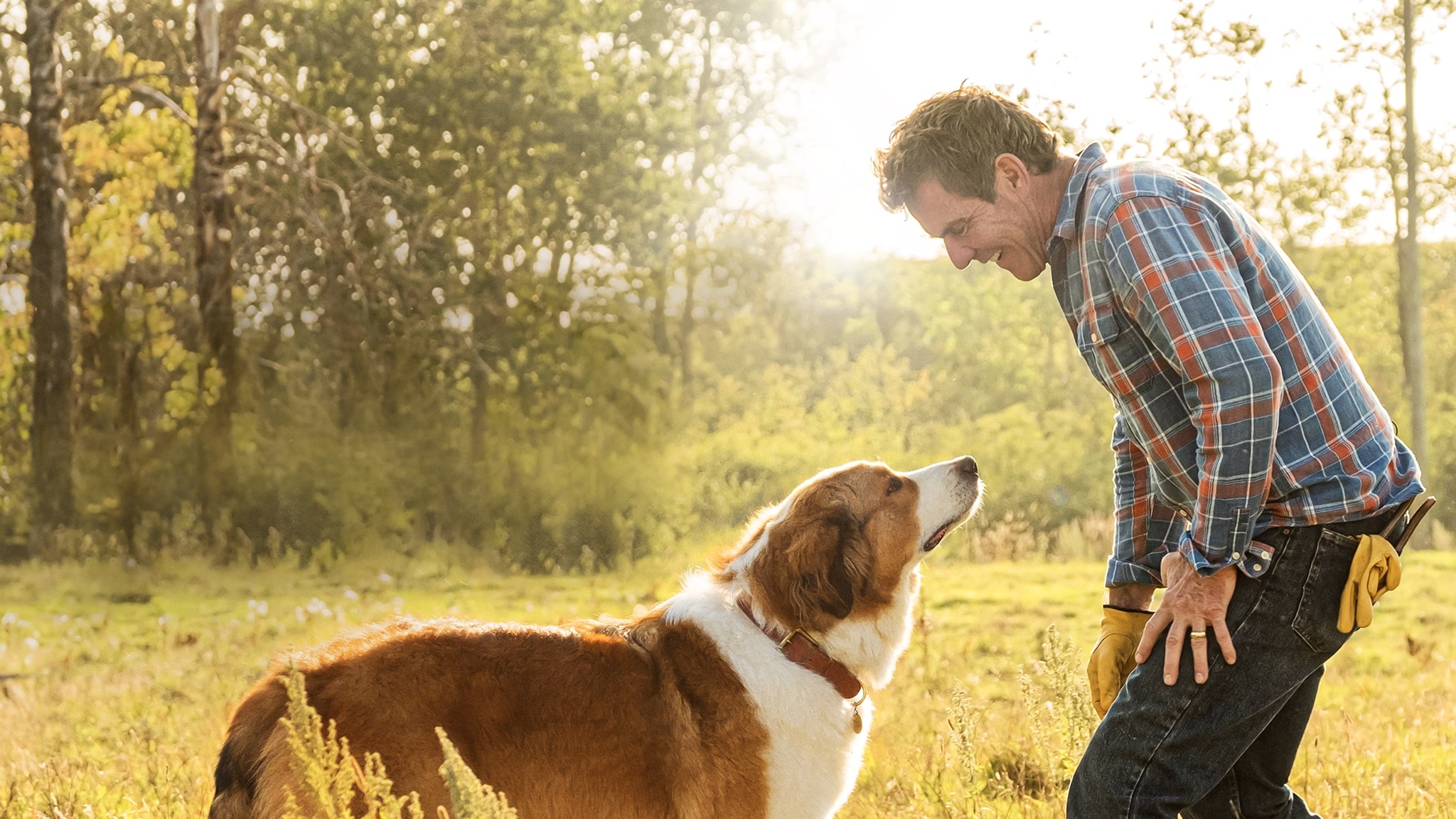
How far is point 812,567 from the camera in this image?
3.98 meters

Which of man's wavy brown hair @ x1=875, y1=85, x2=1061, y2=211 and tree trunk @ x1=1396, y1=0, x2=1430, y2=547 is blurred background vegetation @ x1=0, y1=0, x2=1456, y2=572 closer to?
tree trunk @ x1=1396, y1=0, x2=1430, y2=547

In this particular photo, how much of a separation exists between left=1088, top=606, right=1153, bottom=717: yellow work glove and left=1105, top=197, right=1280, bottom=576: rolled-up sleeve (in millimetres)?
807

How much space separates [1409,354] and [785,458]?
10.5m

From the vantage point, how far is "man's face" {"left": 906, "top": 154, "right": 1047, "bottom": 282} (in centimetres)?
296

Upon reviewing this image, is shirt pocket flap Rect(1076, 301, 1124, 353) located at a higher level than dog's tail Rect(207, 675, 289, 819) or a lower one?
higher

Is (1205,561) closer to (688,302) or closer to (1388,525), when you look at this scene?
(1388,525)

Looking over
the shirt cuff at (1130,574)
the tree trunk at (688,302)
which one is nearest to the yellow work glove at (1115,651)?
the shirt cuff at (1130,574)

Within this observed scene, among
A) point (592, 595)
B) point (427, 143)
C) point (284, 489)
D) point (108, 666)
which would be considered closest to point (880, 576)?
point (108, 666)

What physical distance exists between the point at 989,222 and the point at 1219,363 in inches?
30.1

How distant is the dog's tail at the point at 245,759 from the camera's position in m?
3.12

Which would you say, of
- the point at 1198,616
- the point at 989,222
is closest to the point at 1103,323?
the point at 989,222

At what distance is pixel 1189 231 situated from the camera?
2549 millimetres

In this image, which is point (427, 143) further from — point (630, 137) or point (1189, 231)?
point (1189, 231)

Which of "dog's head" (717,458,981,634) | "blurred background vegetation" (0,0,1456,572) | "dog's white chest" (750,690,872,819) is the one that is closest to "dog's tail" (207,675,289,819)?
"dog's white chest" (750,690,872,819)
